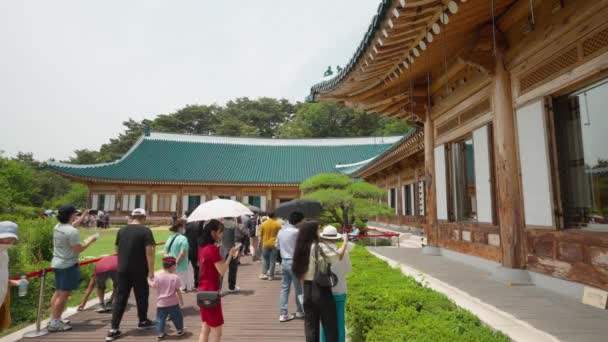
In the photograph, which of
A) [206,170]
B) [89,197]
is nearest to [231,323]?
[206,170]

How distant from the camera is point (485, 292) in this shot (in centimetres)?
498

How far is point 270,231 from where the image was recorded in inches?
324

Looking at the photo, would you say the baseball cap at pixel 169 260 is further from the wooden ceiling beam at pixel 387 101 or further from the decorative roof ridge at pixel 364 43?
the wooden ceiling beam at pixel 387 101

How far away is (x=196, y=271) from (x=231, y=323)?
217 cm

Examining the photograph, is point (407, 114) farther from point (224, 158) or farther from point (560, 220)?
point (224, 158)

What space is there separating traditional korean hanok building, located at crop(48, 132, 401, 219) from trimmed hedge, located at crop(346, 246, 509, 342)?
1087 inches

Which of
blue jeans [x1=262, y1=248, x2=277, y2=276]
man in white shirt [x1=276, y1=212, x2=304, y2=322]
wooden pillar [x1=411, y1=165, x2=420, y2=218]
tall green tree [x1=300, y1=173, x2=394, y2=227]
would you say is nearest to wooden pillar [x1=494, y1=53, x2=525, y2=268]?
man in white shirt [x1=276, y1=212, x2=304, y2=322]

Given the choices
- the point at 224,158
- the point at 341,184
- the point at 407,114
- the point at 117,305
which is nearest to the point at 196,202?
the point at 224,158

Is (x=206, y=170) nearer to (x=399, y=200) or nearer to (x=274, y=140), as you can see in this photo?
(x=274, y=140)

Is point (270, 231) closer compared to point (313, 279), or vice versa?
point (313, 279)

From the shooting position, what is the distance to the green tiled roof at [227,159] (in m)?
30.1

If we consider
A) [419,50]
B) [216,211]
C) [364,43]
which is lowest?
[216,211]

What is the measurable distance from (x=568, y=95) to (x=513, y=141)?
96 centimetres

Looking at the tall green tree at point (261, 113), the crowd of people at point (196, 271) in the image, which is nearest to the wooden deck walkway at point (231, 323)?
the crowd of people at point (196, 271)
